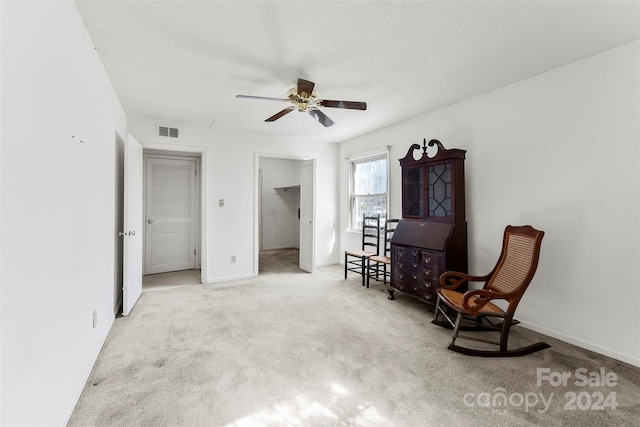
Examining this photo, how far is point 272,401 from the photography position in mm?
1795

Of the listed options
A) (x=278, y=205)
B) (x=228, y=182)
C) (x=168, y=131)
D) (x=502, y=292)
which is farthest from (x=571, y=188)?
(x=278, y=205)

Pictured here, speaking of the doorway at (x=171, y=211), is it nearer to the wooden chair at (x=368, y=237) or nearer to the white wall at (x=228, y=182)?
the white wall at (x=228, y=182)

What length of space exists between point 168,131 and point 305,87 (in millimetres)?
2845

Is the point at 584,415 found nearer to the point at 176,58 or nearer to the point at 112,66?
the point at 176,58

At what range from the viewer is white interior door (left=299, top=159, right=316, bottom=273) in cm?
513

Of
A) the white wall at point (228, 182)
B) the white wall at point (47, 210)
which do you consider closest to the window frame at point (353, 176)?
the white wall at point (228, 182)

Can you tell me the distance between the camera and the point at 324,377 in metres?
2.05

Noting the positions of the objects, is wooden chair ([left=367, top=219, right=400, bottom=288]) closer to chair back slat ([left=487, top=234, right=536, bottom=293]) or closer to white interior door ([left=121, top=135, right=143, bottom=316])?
chair back slat ([left=487, top=234, right=536, bottom=293])

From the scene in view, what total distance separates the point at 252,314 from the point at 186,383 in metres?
1.26

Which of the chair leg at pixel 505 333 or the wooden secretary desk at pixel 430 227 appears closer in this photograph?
the chair leg at pixel 505 333

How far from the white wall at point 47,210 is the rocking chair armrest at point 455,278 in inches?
118

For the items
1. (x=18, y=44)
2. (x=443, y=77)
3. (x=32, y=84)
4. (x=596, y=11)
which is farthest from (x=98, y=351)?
(x=596, y=11)

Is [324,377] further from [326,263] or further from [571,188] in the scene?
[326,263]

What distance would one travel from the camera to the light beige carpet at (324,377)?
1674 mm
